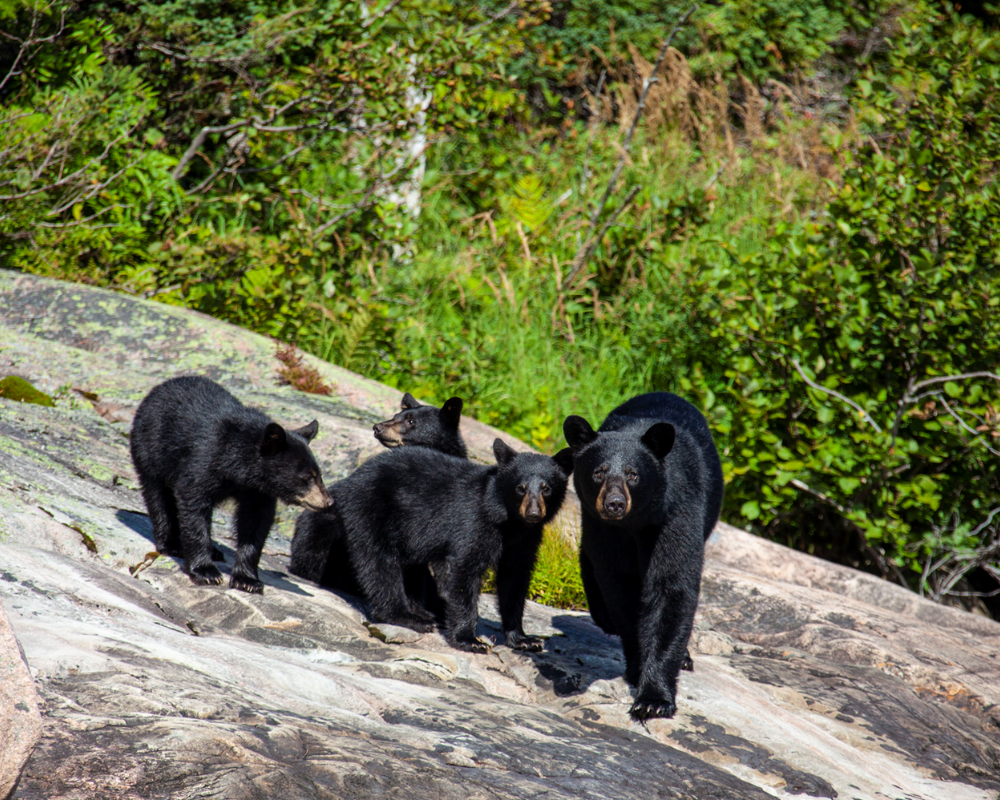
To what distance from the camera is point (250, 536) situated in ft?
13.3

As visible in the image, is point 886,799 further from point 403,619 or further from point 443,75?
point 443,75

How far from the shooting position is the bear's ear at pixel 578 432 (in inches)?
153

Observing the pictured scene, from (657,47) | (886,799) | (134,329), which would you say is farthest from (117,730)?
(657,47)

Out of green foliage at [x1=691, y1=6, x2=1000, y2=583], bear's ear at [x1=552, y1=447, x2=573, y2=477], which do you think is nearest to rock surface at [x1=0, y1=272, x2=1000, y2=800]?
bear's ear at [x1=552, y1=447, x2=573, y2=477]

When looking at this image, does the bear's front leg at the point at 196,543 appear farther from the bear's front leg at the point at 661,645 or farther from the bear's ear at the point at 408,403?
the bear's front leg at the point at 661,645

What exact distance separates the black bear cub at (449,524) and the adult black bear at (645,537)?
334 millimetres

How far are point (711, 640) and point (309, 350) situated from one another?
4685 mm

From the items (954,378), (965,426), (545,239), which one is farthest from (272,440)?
(545,239)

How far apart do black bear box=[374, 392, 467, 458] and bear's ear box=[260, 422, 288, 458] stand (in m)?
1.06

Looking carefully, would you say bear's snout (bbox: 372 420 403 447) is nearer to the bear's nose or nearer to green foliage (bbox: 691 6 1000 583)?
the bear's nose

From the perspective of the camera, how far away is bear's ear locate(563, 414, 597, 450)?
388cm

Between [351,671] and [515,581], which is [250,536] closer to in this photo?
[351,671]

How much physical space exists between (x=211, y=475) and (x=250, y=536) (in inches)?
12.7

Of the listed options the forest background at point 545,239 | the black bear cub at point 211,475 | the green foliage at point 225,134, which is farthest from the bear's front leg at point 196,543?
the green foliage at point 225,134
